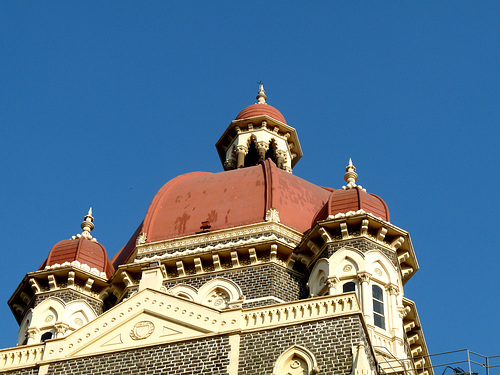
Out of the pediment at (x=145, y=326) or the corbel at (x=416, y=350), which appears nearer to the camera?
the pediment at (x=145, y=326)

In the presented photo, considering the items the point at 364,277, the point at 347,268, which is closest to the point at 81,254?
the point at 347,268

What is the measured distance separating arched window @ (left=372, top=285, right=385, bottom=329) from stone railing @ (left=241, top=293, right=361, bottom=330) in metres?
4.53

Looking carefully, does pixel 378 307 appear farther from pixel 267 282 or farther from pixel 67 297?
pixel 67 297

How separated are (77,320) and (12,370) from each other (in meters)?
6.49

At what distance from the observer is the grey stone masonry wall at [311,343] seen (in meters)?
26.3

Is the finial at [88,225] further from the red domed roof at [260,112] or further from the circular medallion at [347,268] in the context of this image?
the circular medallion at [347,268]

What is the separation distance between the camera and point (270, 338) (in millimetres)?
27203

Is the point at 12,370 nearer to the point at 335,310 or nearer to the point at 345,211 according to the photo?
the point at 335,310

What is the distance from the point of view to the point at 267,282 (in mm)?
33812

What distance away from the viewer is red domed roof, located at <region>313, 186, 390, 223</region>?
1353 inches

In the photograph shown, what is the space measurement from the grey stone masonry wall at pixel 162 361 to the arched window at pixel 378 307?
632 cm

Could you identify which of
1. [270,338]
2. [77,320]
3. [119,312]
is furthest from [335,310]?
[77,320]

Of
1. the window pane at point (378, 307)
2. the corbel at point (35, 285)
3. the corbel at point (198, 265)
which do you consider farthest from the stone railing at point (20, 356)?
the window pane at point (378, 307)

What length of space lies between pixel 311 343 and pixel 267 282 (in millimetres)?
7122
